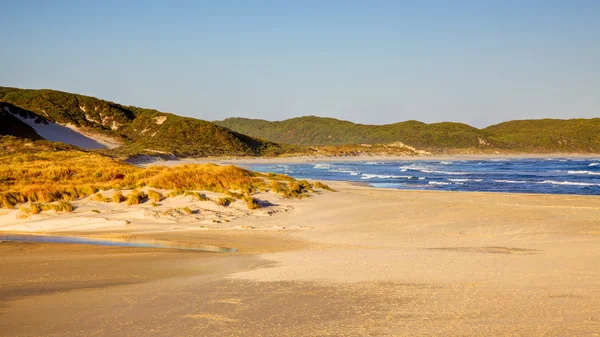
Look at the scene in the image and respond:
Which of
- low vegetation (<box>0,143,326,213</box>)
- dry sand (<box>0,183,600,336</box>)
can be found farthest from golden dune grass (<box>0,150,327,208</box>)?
dry sand (<box>0,183,600,336</box>)

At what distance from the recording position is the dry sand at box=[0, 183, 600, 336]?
251 inches

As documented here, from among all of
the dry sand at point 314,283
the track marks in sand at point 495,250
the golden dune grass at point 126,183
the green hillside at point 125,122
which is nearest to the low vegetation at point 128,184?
the golden dune grass at point 126,183

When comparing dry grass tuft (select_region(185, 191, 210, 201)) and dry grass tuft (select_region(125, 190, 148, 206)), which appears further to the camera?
dry grass tuft (select_region(185, 191, 210, 201))

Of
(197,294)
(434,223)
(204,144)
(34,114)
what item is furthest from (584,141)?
(197,294)

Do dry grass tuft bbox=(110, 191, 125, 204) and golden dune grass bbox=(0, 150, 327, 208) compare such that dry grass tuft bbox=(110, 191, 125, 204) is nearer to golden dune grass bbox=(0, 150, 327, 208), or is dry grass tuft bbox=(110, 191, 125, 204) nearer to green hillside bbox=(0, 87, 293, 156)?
golden dune grass bbox=(0, 150, 327, 208)

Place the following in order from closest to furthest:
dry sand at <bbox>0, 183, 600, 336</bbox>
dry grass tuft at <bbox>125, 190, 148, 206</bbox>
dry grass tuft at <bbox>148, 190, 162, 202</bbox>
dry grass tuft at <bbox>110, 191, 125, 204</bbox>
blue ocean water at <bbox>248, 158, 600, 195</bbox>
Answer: dry sand at <bbox>0, 183, 600, 336</bbox> < dry grass tuft at <bbox>125, 190, 148, 206</bbox> < dry grass tuft at <bbox>110, 191, 125, 204</bbox> < dry grass tuft at <bbox>148, 190, 162, 202</bbox> < blue ocean water at <bbox>248, 158, 600, 195</bbox>

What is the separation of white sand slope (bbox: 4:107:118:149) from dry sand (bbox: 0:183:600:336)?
7436 centimetres

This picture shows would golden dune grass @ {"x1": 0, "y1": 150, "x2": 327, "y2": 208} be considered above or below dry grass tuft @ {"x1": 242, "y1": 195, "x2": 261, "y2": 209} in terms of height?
above

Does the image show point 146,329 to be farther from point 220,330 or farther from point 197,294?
point 197,294

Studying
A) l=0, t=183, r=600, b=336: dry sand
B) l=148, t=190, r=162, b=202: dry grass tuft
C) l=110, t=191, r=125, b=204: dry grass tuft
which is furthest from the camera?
l=148, t=190, r=162, b=202: dry grass tuft

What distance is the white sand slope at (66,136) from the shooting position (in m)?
85.9

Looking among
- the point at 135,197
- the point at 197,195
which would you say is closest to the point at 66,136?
the point at 135,197

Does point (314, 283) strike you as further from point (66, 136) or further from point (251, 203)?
point (66, 136)

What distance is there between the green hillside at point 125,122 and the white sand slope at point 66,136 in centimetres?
130
